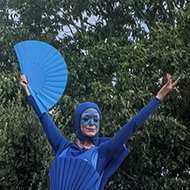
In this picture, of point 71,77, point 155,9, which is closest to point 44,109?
point 71,77

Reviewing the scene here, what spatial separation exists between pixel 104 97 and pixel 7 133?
6.81 feet

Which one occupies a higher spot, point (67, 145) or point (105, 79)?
point (105, 79)

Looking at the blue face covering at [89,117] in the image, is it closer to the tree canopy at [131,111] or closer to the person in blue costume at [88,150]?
the person in blue costume at [88,150]

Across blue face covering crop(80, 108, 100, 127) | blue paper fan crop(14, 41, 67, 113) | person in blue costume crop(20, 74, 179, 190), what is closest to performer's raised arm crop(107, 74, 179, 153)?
person in blue costume crop(20, 74, 179, 190)

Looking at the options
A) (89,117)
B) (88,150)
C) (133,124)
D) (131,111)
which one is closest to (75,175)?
(88,150)

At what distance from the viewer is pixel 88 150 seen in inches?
167

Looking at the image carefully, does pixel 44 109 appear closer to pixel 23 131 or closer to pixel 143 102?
pixel 23 131

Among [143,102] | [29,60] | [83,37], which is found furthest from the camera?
[83,37]

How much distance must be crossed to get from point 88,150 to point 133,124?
484 millimetres

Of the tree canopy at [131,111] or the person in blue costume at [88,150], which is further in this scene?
the tree canopy at [131,111]

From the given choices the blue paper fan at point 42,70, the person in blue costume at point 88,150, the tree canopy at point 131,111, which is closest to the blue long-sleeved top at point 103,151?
the person in blue costume at point 88,150

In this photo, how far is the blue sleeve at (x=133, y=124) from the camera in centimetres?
404

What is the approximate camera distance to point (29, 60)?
4578 millimetres

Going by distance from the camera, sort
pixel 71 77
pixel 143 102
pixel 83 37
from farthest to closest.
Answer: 1. pixel 83 37
2. pixel 71 77
3. pixel 143 102
